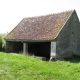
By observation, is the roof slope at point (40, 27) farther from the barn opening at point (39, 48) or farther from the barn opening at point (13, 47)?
the barn opening at point (39, 48)

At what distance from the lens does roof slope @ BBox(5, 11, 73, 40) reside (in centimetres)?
2005

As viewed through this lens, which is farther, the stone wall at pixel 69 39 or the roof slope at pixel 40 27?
the roof slope at pixel 40 27

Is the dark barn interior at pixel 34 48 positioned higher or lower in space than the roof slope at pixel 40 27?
lower

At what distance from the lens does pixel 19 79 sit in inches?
432

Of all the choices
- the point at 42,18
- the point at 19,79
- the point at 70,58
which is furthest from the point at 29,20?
the point at 19,79

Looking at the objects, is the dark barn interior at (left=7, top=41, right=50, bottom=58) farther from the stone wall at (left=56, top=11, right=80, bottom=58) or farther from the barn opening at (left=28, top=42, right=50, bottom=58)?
the stone wall at (left=56, top=11, right=80, bottom=58)

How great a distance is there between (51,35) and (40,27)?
11.1ft

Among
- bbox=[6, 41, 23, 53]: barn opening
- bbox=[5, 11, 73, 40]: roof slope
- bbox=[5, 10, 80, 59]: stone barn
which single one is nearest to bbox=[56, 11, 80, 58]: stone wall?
bbox=[5, 10, 80, 59]: stone barn

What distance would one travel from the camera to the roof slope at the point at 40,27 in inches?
789

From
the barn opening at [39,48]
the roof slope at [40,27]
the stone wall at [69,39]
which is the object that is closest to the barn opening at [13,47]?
the roof slope at [40,27]

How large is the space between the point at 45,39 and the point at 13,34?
6.92 meters

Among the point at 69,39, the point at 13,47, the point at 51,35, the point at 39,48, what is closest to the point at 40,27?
the point at 51,35

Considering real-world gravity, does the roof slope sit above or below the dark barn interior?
above

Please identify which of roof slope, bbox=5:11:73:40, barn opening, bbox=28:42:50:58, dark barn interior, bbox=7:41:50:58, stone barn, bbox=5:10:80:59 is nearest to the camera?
stone barn, bbox=5:10:80:59
